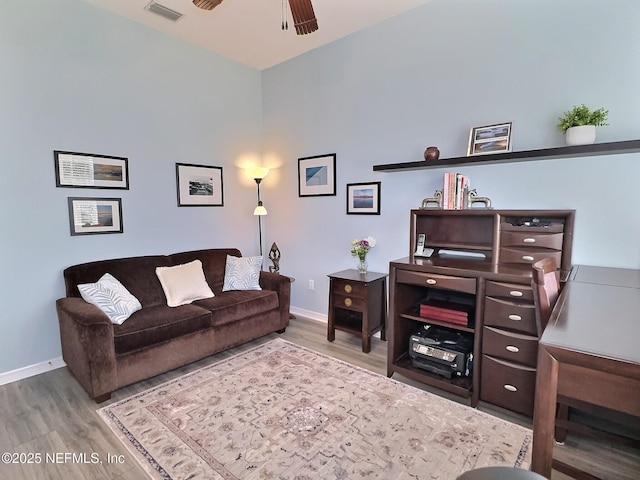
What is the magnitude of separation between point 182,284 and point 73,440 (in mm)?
1386

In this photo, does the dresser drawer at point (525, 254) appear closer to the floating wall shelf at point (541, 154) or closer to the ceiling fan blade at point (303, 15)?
the floating wall shelf at point (541, 154)

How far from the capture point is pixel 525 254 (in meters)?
2.27

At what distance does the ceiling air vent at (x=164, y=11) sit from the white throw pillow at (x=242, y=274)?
7.67 feet

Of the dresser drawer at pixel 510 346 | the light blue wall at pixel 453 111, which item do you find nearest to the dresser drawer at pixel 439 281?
the dresser drawer at pixel 510 346

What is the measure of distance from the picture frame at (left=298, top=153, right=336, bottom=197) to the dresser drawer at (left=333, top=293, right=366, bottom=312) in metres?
1.16

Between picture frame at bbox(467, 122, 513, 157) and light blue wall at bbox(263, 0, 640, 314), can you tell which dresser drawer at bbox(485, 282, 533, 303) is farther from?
picture frame at bbox(467, 122, 513, 157)

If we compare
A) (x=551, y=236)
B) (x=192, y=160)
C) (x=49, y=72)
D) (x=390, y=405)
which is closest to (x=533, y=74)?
(x=551, y=236)

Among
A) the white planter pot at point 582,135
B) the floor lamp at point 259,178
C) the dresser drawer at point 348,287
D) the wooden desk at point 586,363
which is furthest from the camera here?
the floor lamp at point 259,178

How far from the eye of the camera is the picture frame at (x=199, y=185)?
3.51 metres

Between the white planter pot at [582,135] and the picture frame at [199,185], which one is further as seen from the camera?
the picture frame at [199,185]

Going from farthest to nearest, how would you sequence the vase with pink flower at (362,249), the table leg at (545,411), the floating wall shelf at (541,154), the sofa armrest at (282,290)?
the sofa armrest at (282,290) < the vase with pink flower at (362,249) < the floating wall shelf at (541,154) < the table leg at (545,411)

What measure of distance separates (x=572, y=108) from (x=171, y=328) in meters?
3.26

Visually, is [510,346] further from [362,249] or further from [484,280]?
[362,249]

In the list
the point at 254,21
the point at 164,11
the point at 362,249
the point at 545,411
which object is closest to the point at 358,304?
the point at 362,249
